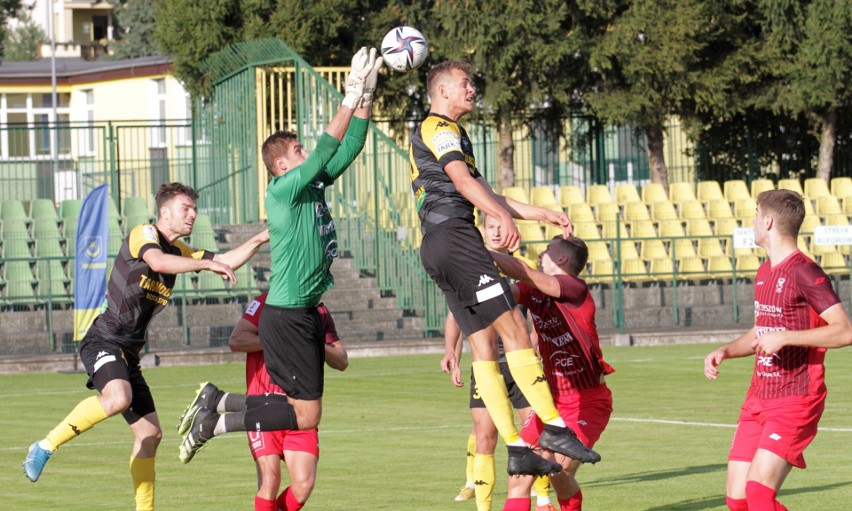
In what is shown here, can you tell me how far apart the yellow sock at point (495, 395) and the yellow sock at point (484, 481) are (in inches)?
18.1

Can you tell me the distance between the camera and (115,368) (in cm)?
945

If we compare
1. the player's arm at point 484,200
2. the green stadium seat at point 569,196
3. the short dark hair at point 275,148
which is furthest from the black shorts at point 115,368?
the green stadium seat at point 569,196

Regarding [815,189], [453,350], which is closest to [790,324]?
[453,350]

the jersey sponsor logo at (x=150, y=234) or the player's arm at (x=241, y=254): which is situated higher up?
the jersey sponsor logo at (x=150, y=234)

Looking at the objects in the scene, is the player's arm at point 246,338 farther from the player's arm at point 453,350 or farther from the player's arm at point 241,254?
the player's arm at point 453,350

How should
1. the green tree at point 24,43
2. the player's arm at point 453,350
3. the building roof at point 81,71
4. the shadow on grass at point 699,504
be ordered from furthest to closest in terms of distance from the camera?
the green tree at point 24,43, the building roof at point 81,71, the player's arm at point 453,350, the shadow on grass at point 699,504

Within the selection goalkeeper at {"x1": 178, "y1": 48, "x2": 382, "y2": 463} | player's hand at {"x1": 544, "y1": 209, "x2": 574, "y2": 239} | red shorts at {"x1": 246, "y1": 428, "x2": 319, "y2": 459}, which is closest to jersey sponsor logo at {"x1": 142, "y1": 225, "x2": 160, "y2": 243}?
goalkeeper at {"x1": 178, "y1": 48, "x2": 382, "y2": 463}

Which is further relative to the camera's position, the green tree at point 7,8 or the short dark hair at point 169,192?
the green tree at point 7,8

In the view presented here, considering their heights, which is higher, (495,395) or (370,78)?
(370,78)

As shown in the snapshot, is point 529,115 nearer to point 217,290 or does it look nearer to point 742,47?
point 742,47

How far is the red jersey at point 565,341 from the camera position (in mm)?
8812

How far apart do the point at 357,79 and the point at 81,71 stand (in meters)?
45.9

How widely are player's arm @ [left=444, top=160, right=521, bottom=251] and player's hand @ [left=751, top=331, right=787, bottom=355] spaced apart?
4.89 ft

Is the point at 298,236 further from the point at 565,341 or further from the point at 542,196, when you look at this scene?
the point at 542,196
